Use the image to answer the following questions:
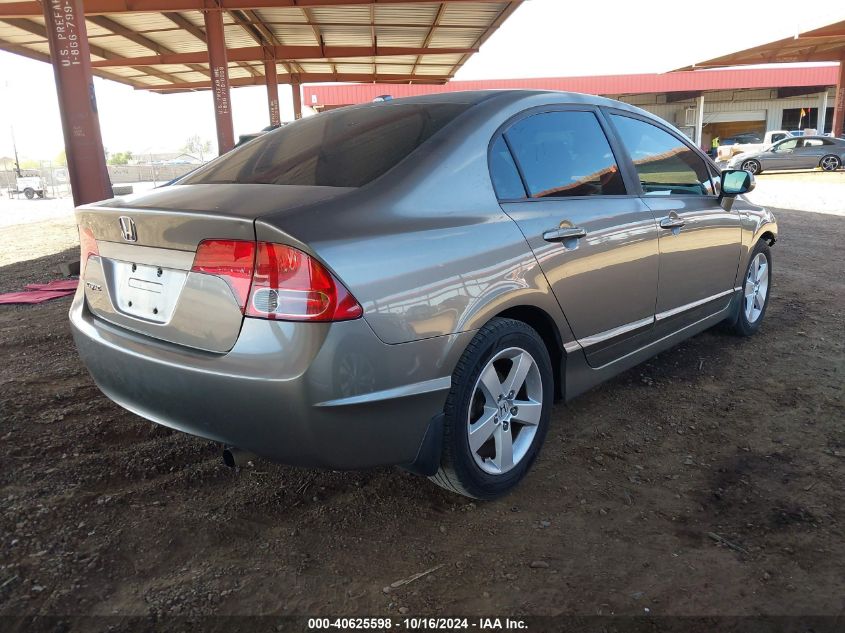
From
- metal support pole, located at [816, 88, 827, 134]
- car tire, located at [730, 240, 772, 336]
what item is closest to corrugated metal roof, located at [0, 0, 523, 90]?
car tire, located at [730, 240, 772, 336]

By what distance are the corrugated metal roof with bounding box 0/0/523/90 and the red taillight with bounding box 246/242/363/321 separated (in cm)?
1216

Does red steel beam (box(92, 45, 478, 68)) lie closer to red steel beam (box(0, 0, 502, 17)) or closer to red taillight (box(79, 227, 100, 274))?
red steel beam (box(0, 0, 502, 17))

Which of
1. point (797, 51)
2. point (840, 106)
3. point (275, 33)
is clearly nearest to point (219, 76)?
point (275, 33)

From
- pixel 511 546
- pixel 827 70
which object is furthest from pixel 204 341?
pixel 827 70

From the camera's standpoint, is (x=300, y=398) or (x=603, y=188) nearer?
(x=300, y=398)

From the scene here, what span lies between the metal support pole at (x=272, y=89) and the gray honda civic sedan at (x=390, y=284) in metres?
17.4

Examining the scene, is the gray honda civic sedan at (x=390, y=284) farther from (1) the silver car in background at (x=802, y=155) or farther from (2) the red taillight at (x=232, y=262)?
(1) the silver car in background at (x=802, y=155)

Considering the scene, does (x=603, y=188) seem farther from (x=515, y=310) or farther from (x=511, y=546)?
(x=511, y=546)

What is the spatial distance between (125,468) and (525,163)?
2.24m

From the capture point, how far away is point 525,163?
9.20 feet

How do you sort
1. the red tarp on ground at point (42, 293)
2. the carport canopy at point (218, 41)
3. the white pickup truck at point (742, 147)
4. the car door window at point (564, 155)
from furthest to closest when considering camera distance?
the white pickup truck at point (742, 147) < the carport canopy at point (218, 41) < the red tarp on ground at point (42, 293) < the car door window at point (564, 155)

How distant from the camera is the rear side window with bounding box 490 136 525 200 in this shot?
2.62 metres

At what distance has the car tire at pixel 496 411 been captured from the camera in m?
2.35

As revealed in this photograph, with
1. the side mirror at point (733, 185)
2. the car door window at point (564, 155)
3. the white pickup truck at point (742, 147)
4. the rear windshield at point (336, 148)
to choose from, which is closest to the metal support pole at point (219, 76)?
the rear windshield at point (336, 148)
